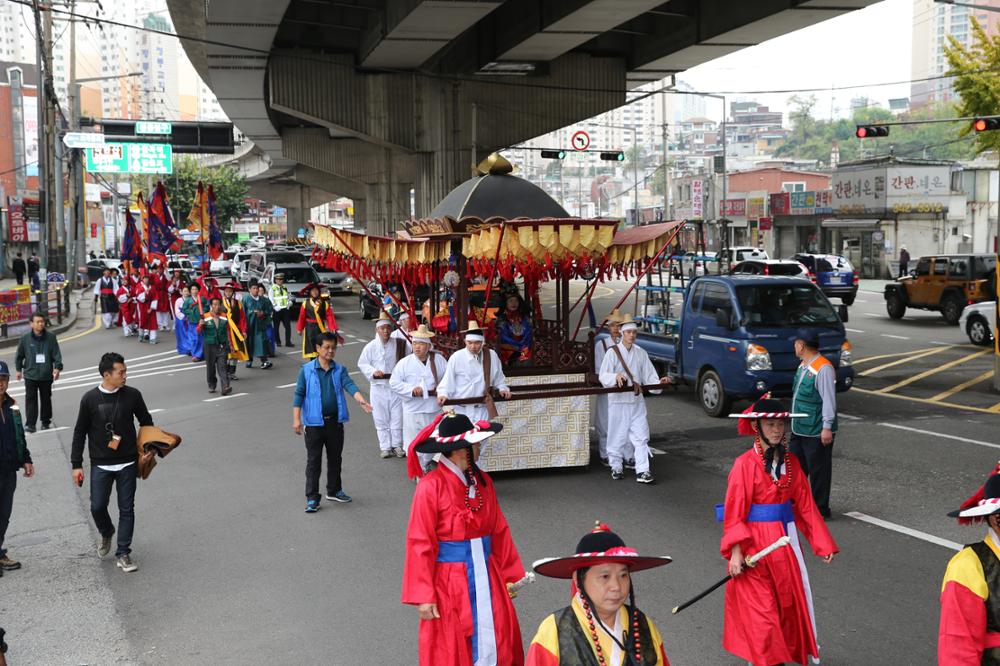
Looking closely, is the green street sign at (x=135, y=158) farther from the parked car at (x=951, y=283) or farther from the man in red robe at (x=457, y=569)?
the man in red robe at (x=457, y=569)

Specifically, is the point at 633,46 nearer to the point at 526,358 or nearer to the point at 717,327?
the point at 717,327

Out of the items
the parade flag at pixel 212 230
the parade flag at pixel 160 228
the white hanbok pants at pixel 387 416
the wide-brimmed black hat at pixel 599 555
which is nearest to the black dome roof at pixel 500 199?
the white hanbok pants at pixel 387 416

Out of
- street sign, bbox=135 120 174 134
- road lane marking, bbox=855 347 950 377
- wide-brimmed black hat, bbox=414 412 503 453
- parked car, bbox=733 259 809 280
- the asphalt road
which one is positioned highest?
street sign, bbox=135 120 174 134

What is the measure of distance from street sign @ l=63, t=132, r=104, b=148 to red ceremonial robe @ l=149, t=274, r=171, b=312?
28.5 feet

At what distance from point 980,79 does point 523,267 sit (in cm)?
1939

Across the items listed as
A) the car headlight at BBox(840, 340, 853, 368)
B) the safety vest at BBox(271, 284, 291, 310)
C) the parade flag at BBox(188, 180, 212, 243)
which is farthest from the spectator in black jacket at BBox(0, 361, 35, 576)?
the parade flag at BBox(188, 180, 212, 243)

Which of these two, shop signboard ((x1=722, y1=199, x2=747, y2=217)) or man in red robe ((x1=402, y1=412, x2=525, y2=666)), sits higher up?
shop signboard ((x1=722, y1=199, x2=747, y2=217))

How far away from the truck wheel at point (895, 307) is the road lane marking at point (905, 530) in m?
20.6

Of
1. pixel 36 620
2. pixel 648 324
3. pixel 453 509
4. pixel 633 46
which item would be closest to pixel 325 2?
pixel 633 46

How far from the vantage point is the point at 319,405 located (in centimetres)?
985

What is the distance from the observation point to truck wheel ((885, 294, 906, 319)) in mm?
28578

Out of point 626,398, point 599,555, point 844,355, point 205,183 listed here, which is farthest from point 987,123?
point 205,183

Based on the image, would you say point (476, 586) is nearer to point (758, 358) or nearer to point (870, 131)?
point (758, 358)

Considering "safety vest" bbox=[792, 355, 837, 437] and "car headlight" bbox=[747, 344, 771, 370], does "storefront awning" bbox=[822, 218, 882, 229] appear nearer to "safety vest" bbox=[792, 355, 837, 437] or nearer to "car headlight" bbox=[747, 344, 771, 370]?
"car headlight" bbox=[747, 344, 771, 370]
